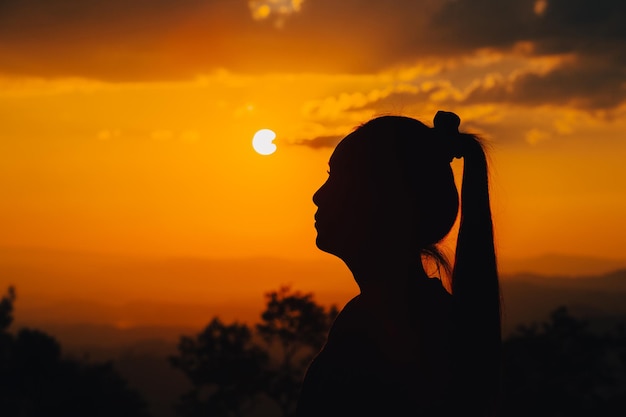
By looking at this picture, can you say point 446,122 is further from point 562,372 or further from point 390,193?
point 562,372

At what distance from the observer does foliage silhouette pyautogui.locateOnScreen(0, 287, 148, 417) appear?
120ft

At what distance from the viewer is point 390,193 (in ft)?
11.4

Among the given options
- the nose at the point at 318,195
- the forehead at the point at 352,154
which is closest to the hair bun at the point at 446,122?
the forehead at the point at 352,154

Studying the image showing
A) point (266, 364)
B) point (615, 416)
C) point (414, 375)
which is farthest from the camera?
point (266, 364)

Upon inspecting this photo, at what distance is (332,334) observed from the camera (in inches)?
138

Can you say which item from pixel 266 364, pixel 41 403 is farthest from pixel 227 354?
pixel 41 403

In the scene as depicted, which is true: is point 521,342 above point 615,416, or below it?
above

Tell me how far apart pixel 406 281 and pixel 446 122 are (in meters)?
0.68

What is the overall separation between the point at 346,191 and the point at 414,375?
0.78 metres

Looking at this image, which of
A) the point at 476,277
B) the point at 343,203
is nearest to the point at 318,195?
the point at 343,203

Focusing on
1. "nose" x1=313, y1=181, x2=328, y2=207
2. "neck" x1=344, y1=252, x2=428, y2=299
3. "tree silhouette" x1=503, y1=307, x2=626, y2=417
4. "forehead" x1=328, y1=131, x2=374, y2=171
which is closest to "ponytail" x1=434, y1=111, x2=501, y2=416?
"neck" x1=344, y1=252, x2=428, y2=299

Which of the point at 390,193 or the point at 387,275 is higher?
the point at 390,193

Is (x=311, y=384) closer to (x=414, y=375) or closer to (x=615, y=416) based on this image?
(x=414, y=375)

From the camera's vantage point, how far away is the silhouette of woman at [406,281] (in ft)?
11.0
